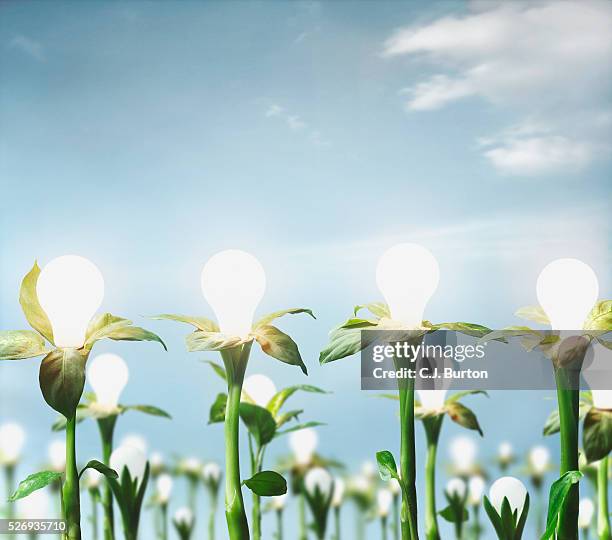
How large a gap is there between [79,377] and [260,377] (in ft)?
0.89

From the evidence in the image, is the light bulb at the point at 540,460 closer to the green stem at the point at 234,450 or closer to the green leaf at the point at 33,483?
the green stem at the point at 234,450

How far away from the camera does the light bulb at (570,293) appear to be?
0.63m

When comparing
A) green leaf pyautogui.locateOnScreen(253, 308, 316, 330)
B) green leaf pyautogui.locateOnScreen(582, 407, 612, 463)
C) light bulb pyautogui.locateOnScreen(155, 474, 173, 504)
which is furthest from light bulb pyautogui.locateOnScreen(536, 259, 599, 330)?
light bulb pyautogui.locateOnScreen(155, 474, 173, 504)

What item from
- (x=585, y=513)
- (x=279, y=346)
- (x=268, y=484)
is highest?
(x=279, y=346)

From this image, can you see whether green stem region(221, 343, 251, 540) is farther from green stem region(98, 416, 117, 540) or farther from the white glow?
the white glow

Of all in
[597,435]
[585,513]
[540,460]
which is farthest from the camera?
[540,460]

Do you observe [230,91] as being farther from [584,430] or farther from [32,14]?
[584,430]

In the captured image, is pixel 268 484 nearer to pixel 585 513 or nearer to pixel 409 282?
pixel 409 282

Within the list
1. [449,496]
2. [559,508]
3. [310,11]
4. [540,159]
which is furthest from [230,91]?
[559,508]

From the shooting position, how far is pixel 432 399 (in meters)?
0.75

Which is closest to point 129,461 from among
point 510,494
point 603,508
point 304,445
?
point 304,445

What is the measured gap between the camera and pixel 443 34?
1212 millimetres

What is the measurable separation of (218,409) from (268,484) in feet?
0.56

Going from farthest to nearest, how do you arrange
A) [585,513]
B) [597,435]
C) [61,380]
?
[585,513]
[597,435]
[61,380]
